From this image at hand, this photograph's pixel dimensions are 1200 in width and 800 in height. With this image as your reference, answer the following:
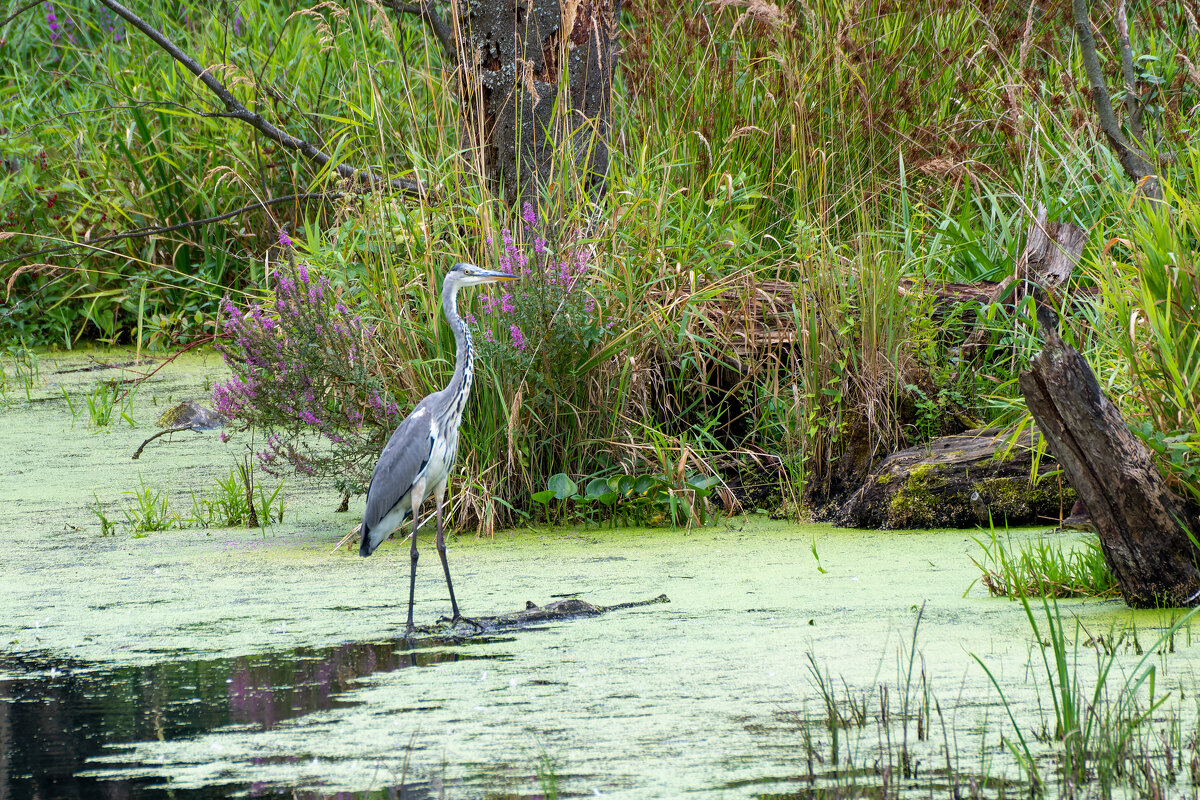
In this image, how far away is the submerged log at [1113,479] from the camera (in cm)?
310

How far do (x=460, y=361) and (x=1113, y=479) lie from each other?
188cm

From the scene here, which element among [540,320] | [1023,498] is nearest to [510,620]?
[540,320]

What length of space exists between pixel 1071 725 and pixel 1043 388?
1.08 meters

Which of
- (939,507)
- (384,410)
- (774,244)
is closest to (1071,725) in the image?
(939,507)

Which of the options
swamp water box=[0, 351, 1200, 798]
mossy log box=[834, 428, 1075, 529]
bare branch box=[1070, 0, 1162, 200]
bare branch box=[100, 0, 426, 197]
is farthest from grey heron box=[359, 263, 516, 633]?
bare branch box=[1070, 0, 1162, 200]

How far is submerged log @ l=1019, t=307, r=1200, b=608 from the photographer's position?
3100 mm

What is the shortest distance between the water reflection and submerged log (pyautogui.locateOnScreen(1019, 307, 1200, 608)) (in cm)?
154

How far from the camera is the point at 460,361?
403cm

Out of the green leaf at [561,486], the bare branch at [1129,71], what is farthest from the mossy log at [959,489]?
the bare branch at [1129,71]

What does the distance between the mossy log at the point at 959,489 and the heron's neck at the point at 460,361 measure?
143 centimetres

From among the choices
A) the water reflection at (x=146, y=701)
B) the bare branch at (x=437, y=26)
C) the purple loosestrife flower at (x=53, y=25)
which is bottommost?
the water reflection at (x=146, y=701)

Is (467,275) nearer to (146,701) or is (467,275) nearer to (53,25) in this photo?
(146,701)

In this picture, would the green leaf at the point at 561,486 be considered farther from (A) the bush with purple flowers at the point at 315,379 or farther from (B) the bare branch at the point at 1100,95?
(B) the bare branch at the point at 1100,95

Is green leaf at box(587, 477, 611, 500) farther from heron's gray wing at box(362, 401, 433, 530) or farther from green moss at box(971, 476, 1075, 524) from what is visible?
green moss at box(971, 476, 1075, 524)
